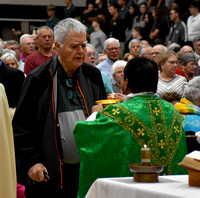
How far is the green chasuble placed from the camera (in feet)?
11.0

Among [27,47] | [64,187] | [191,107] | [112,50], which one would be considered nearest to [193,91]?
[191,107]

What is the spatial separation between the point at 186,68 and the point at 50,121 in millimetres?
4903

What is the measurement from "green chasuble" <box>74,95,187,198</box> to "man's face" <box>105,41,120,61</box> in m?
5.04

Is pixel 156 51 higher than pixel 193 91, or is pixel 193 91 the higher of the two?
pixel 156 51

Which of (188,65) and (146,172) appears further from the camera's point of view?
(188,65)

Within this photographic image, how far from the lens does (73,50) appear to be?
12.8ft

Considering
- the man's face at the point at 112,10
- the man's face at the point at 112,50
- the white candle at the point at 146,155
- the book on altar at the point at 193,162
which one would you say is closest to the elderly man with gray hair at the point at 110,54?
the man's face at the point at 112,50

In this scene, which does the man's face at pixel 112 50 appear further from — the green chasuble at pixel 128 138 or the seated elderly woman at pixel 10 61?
the green chasuble at pixel 128 138

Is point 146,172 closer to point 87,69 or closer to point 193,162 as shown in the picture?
point 193,162

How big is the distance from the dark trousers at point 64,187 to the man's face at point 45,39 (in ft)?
12.5

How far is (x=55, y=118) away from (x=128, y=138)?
26.3 inches

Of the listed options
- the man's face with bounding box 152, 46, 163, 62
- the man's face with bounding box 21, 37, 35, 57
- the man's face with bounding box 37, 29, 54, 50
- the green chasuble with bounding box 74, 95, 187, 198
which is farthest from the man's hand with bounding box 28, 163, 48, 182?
the man's face with bounding box 21, 37, 35, 57

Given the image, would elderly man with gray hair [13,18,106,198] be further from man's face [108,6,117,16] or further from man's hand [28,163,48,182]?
man's face [108,6,117,16]

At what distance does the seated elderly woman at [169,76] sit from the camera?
7.23m
